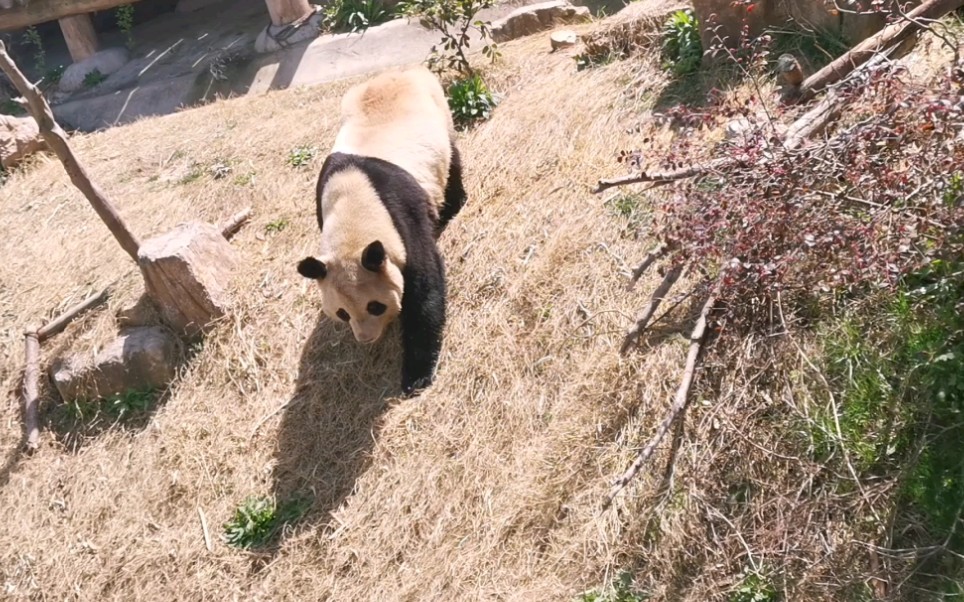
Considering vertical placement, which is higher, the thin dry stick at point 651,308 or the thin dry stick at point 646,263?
the thin dry stick at point 646,263

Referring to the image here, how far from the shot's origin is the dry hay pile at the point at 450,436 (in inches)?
197

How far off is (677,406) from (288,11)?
12.3 m

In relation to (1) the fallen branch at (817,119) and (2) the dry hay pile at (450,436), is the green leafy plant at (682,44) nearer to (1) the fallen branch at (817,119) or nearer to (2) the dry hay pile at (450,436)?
(2) the dry hay pile at (450,436)

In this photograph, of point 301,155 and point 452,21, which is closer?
point 301,155

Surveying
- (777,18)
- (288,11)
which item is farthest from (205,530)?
(288,11)

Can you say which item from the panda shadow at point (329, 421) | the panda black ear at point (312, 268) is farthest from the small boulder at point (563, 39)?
the panda black ear at point (312, 268)

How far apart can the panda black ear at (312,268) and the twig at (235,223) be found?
2.52m

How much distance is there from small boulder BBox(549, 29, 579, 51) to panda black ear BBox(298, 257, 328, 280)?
191 inches

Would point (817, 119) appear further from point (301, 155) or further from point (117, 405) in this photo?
point (117, 405)

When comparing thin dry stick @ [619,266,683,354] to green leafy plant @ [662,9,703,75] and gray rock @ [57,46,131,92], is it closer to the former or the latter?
green leafy plant @ [662,9,703,75]

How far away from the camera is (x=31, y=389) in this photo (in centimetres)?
795

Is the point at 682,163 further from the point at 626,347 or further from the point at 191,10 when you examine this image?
the point at 191,10

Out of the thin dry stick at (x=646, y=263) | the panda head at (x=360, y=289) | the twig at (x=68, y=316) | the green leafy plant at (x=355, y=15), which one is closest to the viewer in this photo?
the thin dry stick at (x=646, y=263)

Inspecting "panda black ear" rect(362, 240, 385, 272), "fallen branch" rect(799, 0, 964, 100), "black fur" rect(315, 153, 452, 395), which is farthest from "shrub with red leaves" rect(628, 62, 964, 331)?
"black fur" rect(315, 153, 452, 395)
